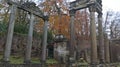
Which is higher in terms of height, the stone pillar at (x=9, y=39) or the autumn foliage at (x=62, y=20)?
the autumn foliage at (x=62, y=20)

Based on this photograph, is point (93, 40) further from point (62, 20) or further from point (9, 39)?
point (62, 20)

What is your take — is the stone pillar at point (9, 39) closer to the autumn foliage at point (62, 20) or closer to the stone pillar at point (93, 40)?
the stone pillar at point (93, 40)

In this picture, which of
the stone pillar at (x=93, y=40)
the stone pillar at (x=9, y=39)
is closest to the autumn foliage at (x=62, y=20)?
the stone pillar at (x=93, y=40)

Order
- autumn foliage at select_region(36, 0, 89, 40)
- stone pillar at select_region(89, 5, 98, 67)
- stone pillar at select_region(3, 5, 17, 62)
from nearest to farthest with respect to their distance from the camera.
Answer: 1. stone pillar at select_region(3, 5, 17, 62)
2. stone pillar at select_region(89, 5, 98, 67)
3. autumn foliage at select_region(36, 0, 89, 40)

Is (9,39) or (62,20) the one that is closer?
(9,39)

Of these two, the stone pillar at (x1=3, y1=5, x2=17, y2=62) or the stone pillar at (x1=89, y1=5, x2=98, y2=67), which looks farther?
the stone pillar at (x1=89, y1=5, x2=98, y2=67)

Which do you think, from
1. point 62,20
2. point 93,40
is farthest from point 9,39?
point 62,20

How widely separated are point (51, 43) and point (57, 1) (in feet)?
24.0

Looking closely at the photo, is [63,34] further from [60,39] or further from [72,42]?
[72,42]

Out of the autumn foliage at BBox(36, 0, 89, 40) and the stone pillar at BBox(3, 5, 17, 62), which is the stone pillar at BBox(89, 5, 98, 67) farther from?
the autumn foliage at BBox(36, 0, 89, 40)

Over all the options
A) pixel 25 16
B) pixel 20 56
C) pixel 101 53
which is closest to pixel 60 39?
pixel 20 56

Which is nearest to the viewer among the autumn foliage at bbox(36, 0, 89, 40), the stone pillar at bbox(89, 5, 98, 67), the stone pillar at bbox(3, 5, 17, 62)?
the stone pillar at bbox(3, 5, 17, 62)

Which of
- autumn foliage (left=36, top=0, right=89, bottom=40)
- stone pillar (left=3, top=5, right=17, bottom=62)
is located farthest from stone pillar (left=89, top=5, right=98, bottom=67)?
autumn foliage (left=36, top=0, right=89, bottom=40)

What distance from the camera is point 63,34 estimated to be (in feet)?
82.9
